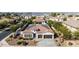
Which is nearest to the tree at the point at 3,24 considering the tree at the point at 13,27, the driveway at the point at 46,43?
the tree at the point at 13,27

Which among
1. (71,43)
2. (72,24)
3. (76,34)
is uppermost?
(72,24)

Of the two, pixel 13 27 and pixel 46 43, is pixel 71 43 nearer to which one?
pixel 46 43

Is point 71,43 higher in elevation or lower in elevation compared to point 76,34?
lower

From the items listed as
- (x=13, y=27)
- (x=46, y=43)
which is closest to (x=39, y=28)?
(x=46, y=43)
